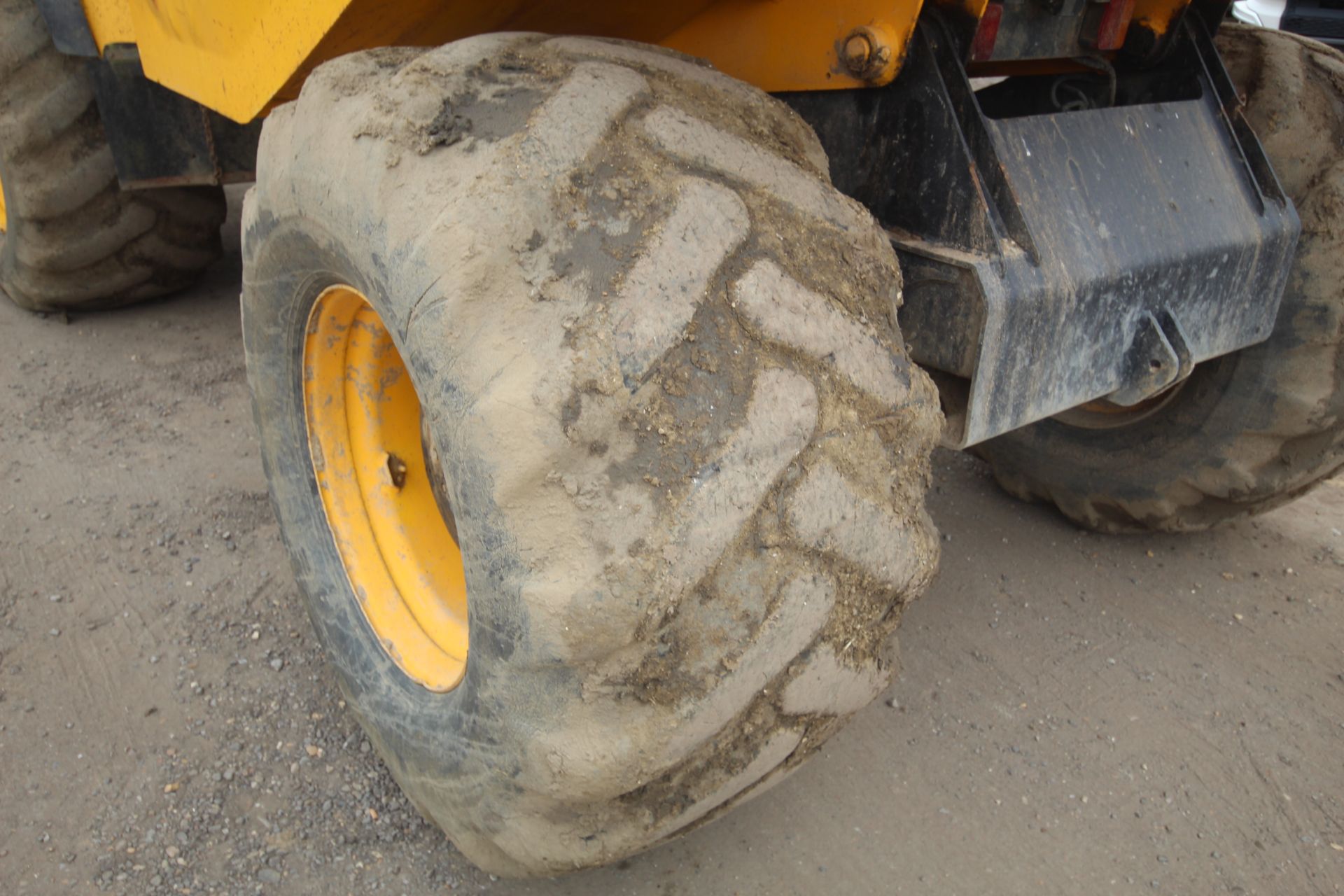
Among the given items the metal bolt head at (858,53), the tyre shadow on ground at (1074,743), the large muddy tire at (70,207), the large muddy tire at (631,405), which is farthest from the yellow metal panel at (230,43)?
the tyre shadow on ground at (1074,743)

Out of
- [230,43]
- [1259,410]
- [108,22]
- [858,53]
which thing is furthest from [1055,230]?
[108,22]

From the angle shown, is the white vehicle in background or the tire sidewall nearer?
the tire sidewall

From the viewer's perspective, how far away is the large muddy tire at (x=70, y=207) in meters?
2.90

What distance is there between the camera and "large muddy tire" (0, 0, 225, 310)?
2.90 metres

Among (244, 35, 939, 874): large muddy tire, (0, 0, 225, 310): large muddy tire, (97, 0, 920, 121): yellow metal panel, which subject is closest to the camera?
(244, 35, 939, 874): large muddy tire

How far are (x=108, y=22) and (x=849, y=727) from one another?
2.31 meters

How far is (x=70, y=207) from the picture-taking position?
10.2ft

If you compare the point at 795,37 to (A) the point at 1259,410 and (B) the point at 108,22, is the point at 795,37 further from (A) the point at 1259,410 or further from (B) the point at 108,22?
(B) the point at 108,22

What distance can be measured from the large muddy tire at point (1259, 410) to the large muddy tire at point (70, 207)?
270 centimetres

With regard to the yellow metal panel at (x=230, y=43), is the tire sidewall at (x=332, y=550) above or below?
below

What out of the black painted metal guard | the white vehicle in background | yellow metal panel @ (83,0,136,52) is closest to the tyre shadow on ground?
the black painted metal guard

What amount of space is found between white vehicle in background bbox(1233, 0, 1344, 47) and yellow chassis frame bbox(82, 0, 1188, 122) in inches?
202

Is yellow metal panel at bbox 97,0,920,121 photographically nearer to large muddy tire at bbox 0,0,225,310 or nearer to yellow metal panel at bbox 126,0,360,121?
yellow metal panel at bbox 126,0,360,121

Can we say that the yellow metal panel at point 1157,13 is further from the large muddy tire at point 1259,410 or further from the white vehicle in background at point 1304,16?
the white vehicle in background at point 1304,16
